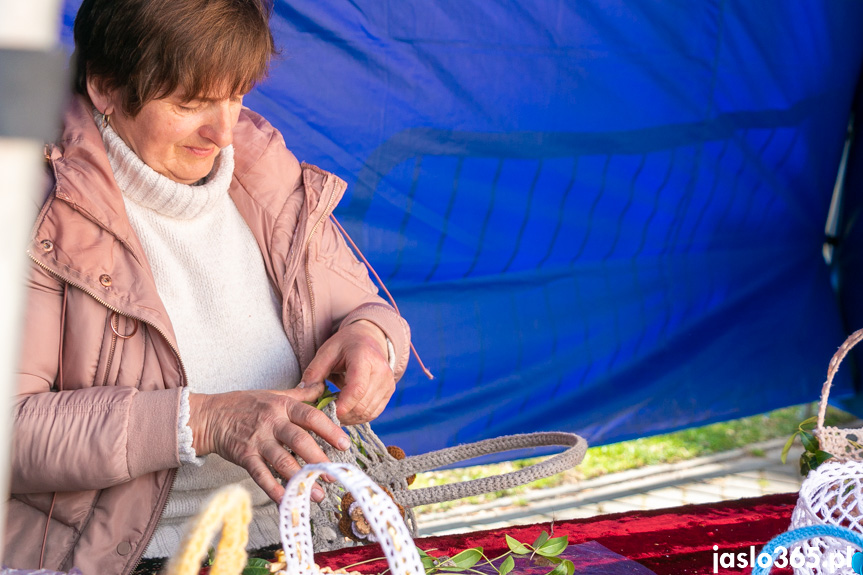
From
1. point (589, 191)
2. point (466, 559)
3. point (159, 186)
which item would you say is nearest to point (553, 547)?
point (466, 559)

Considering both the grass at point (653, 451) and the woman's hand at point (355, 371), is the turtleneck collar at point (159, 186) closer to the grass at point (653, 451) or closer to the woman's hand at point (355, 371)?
the woman's hand at point (355, 371)

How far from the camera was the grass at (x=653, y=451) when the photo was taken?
115 inches

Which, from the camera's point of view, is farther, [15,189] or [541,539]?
[541,539]

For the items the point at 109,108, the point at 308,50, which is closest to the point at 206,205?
the point at 109,108

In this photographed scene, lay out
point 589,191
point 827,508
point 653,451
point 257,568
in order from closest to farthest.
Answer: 1. point 257,568
2. point 827,508
3. point 589,191
4. point 653,451

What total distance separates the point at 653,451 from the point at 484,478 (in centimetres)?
223

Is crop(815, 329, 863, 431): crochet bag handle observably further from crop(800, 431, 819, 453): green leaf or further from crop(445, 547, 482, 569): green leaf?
crop(445, 547, 482, 569): green leaf

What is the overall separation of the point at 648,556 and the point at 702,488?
76.3 inches

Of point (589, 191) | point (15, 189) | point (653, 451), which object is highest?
point (15, 189)

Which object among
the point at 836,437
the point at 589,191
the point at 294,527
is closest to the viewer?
the point at 294,527

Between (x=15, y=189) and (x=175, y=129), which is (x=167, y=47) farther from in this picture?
(x=15, y=189)

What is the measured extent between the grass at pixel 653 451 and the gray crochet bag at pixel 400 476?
1398mm

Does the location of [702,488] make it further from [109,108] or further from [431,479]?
[109,108]

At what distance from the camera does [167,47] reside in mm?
1246
